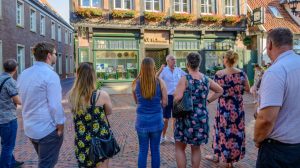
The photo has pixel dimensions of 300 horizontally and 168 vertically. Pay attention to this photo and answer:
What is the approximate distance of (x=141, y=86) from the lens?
4.26 m

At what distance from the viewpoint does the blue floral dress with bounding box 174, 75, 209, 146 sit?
438 cm

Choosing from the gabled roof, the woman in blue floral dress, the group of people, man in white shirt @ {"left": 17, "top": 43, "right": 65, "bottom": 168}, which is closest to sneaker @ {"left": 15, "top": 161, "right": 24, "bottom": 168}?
the group of people

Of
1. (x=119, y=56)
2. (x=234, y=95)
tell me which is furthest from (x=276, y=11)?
(x=234, y=95)

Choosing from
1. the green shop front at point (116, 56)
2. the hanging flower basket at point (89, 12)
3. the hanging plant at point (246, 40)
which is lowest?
the green shop front at point (116, 56)

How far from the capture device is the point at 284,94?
2449mm

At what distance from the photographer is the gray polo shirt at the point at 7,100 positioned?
4.69 meters

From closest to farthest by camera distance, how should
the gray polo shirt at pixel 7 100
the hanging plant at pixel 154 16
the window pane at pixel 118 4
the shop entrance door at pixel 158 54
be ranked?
the gray polo shirt at pixel 7 100
the window pane at pixel 118 4
the hanging plant at pixel 154 16
the shop entrance door at pixel 158 54

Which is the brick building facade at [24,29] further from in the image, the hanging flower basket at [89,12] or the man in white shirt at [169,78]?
the man in white shirt at [169,78]

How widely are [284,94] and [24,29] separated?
22.9 m

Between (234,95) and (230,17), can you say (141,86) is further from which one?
(230,17)

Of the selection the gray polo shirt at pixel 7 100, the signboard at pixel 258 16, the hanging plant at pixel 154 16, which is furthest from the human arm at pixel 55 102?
the signboard at pixel 258 16

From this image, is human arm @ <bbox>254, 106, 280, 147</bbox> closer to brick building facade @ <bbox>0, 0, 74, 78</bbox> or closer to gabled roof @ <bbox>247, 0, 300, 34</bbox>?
brick building facade @ <bbox>0, 0, 74, 78</bbox>

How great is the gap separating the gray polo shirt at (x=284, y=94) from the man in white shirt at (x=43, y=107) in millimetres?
2071

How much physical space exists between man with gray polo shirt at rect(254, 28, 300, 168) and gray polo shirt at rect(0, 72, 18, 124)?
11.9 feet
